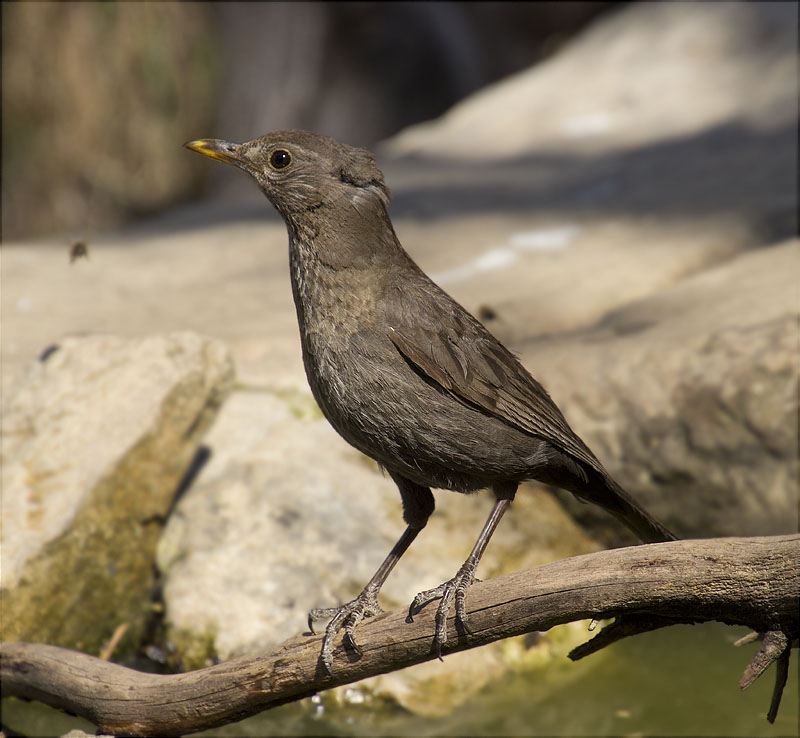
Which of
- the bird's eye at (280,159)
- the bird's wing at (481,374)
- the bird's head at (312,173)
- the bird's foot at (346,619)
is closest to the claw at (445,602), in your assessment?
the bird's foot at (346,619)

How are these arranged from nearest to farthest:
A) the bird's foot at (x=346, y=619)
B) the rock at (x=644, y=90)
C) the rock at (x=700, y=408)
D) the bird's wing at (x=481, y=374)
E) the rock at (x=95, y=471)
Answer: the bird's foot at (x=346, y=619) → the bird's wing at (x=481, y=374) → the rock at (x=95, y=471) → the rock at (x=700, y=408) → the rock at (x=644, y=90)

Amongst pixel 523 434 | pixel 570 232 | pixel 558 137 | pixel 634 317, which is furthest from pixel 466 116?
pixel 523 434

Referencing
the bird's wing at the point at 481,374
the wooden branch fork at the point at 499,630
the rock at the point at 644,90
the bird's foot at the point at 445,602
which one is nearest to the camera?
the wooden branch fork at the point at 499,630

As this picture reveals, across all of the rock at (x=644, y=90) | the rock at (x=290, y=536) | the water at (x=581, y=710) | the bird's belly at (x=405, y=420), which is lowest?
the water at (x=581, y=710)

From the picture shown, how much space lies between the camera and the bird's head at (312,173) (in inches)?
130

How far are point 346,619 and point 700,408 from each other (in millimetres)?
2378

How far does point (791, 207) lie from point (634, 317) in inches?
67.7

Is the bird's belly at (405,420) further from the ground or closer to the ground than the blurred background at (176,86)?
closer to the ground

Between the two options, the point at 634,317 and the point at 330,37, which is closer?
the point at 634,317

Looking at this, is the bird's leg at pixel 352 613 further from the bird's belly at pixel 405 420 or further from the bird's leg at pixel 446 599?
the bird's belly at pixel 405 420

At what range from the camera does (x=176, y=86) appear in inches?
436

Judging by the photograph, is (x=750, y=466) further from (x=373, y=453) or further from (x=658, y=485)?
(x=373, y=453)

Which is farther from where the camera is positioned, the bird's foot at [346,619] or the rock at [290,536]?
the rock at [290,536]

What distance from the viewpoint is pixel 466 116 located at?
1041 cm
